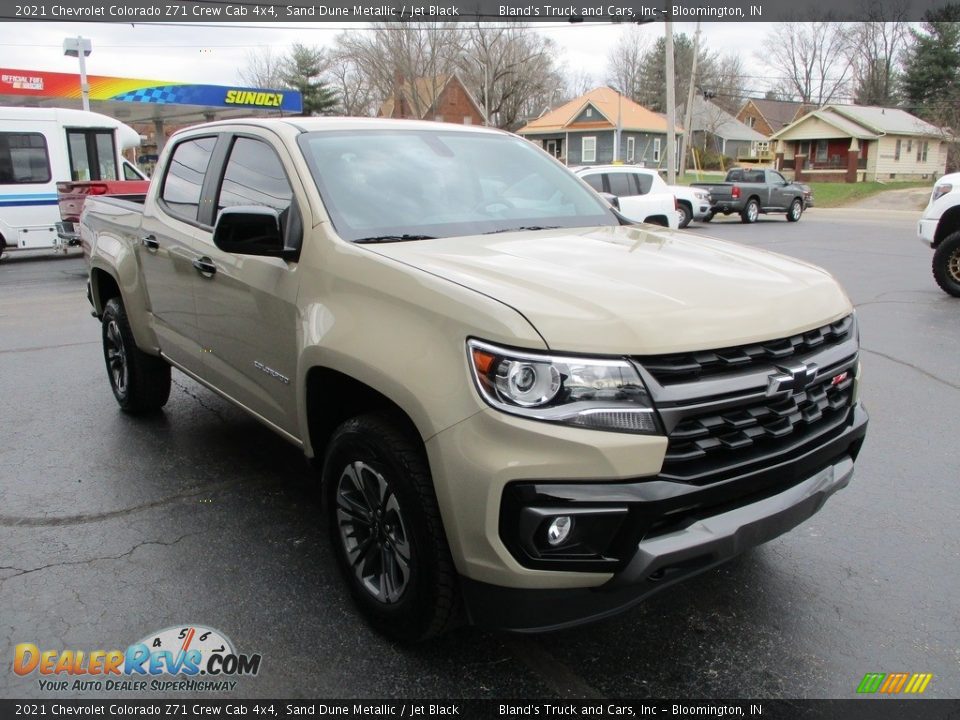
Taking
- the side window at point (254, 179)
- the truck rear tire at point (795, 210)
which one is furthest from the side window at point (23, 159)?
the truck rear tire at point (795, 210)

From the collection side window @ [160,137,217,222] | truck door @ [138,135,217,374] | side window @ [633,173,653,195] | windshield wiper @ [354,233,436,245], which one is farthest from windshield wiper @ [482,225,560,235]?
side window @ [633,173,653,195]

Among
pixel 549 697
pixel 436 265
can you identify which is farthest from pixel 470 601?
pixel 436 265

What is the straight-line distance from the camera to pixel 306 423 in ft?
10.5

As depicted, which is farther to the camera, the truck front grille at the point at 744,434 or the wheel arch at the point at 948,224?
the wheel arch at the point at 948,224

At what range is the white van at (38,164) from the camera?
15.9 meters

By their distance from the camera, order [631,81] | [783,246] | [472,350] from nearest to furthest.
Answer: [472,350], [783,246], [631,81]

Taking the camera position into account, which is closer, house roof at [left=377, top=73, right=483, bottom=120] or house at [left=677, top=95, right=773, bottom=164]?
house roof at [left=377, top=73, right=483, bottom=120]

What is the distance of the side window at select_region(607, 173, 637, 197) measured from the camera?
722 inches

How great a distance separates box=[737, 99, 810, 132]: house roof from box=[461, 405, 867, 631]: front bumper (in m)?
90.2

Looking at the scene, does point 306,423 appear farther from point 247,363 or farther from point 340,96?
point 340,96

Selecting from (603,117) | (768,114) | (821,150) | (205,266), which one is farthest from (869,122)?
(205,266)

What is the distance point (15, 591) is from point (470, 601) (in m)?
2.10

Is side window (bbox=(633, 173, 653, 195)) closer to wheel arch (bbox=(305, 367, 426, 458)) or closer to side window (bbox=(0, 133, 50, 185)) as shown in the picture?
side window (bbox=(0, 133, 50, 185))

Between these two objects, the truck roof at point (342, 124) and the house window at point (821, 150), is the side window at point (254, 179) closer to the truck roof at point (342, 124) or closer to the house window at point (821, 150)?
the truck roof at point (342, 124)
